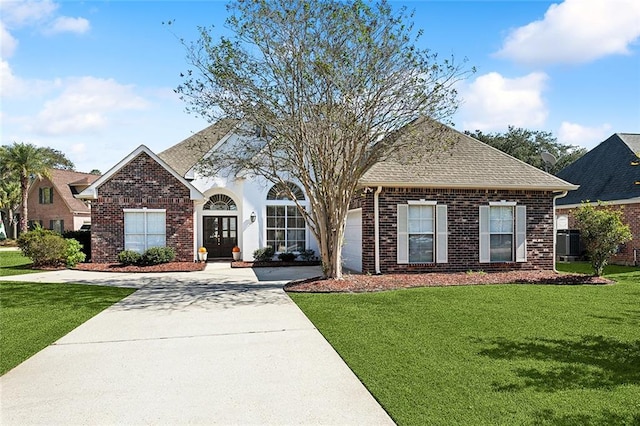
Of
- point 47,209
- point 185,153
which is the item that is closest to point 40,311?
point 185,153

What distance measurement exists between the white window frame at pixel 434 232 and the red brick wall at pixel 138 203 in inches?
343

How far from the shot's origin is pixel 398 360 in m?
5.71

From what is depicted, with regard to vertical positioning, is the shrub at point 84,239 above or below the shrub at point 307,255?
above

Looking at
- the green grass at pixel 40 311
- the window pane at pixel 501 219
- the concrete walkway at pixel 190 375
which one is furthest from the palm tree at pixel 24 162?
the window pane at pixel 501 219

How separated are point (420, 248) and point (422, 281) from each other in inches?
87.4

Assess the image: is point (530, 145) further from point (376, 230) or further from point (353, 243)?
point (376, 230)

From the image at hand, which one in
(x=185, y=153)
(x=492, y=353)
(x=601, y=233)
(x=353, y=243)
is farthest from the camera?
(x=185, y=153)

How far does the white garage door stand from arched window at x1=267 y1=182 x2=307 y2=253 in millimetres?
2821

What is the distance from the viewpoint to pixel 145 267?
56.2 ft

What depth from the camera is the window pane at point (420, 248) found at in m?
14.4

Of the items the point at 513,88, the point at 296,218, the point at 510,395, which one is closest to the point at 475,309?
the point at 510,395

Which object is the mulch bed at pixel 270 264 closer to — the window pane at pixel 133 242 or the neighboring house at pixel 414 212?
the neighboring house at pixel 414 212

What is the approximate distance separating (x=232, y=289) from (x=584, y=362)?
28.1 ft

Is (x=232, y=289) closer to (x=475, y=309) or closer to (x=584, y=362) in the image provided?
(x=475, y=309)
